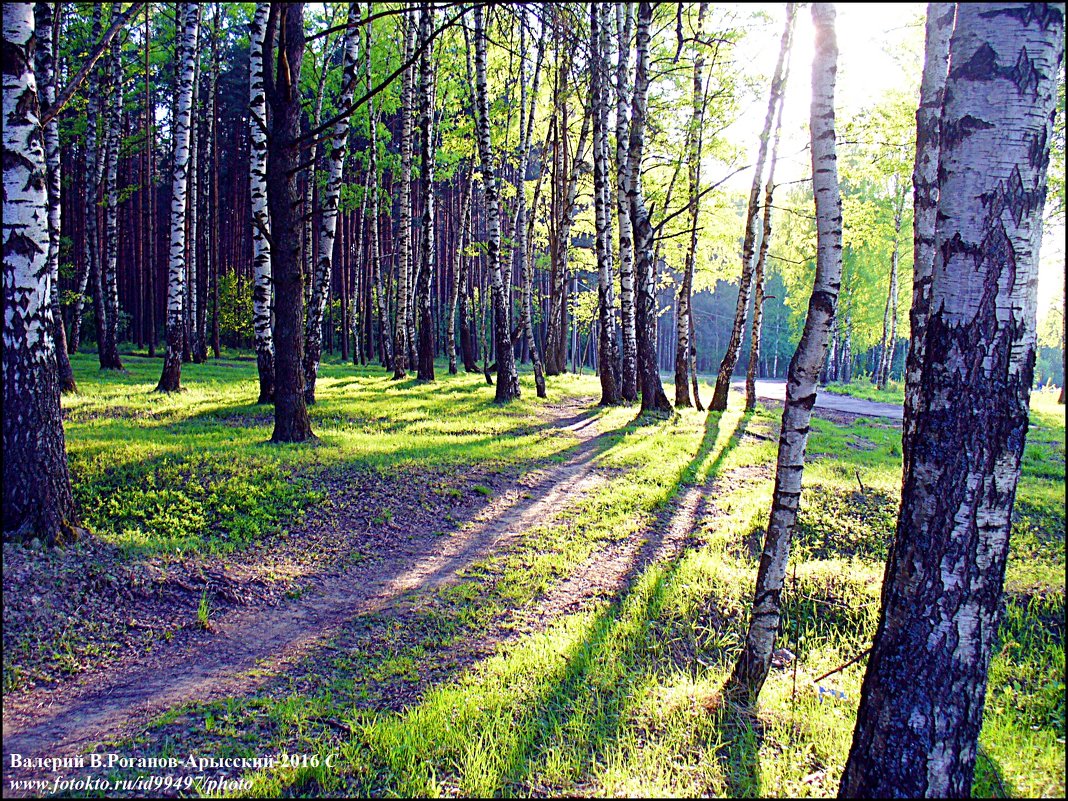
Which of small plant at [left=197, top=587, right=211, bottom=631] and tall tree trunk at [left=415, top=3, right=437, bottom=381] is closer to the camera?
small plant at [left=197, top=587, right=211, bottom=631]

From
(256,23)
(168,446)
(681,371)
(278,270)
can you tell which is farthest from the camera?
(681,371)

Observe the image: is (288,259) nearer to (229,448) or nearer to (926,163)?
(229,448)

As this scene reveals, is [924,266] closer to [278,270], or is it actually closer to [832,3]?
[832,3]

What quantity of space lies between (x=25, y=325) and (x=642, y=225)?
11.9m

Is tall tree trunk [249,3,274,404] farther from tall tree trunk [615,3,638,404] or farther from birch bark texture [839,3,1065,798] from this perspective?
birch bark texture [839,3,1065,798]

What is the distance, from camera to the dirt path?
3.60 metres

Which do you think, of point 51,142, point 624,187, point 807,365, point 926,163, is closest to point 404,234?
point 624,187

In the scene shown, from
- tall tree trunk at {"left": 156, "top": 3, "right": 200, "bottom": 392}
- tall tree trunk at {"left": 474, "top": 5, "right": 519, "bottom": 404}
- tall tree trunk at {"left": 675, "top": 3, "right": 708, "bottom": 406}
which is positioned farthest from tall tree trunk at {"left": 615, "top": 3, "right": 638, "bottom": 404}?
tall tree trunk at {"left": 156, "top": 3, "right": 200, "bottom": 392}

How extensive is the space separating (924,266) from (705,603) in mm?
3864

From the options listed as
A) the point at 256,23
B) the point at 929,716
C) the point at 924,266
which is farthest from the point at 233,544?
the point at 256,23

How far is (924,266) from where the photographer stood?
5.93 m

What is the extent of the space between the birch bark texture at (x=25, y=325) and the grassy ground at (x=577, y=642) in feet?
2.49

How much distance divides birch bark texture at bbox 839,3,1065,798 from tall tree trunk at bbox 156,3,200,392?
1417cm

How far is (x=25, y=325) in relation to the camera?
4.95 meters
